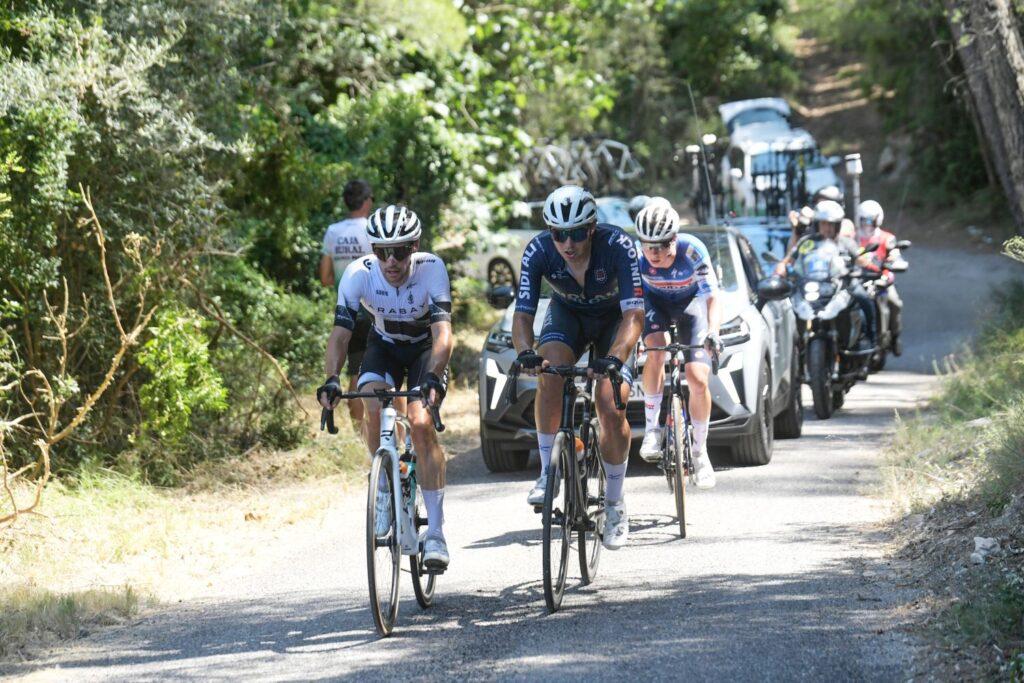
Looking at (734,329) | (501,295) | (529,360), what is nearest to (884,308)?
(734,329)

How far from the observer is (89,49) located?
962 cm

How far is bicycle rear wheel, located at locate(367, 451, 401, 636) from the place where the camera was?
6574 millimetres

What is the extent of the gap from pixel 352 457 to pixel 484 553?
3454mm

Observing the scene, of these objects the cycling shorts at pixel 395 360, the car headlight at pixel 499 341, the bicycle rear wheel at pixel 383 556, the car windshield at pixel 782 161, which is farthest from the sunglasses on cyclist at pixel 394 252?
the car windshield at pixel 782 161

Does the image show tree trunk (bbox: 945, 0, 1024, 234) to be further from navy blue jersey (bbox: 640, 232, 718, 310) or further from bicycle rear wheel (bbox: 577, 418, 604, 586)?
bicycle rear wheel (bbox: 577, 418, 604, 586)

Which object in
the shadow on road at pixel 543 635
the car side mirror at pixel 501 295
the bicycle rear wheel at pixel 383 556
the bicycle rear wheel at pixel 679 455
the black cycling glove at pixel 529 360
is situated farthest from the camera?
the car side mirror at pixel 501 295

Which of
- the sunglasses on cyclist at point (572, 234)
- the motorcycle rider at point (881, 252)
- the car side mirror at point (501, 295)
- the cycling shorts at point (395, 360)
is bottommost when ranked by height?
the cycling shorts at point (395, 360)

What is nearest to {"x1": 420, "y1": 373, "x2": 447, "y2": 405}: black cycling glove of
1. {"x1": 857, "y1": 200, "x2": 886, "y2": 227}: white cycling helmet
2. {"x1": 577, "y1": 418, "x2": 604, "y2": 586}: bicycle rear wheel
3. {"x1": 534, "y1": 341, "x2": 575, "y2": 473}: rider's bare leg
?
{"x1": 534, "y1": 341, "x2": 575, "y2": 473}: rider's bare leg

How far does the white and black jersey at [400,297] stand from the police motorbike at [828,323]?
6.94 m

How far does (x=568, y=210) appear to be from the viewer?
7.41 meters

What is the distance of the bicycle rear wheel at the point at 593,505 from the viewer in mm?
7586

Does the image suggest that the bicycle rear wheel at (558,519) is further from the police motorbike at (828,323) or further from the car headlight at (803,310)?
the car headlight at (803,310)

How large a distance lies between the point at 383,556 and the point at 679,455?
2.42 metres

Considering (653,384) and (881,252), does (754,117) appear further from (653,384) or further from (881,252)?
(653,384)
